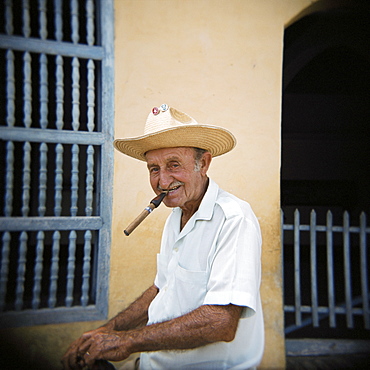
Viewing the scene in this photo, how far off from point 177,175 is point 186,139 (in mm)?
194

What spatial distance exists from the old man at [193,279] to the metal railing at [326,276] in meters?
A: 1.14

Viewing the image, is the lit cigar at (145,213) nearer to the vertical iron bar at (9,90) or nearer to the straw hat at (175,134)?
the straw hat at (175,134)

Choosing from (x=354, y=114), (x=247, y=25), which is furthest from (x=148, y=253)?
(x=354, y=114)

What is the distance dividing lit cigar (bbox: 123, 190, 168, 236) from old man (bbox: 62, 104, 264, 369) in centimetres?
7

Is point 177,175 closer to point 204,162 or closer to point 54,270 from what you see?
point 204,162

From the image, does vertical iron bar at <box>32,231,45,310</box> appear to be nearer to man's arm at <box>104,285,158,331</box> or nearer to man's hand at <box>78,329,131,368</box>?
man's arm at <box>104,285,158,331</box>

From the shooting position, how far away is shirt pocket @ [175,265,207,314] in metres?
1.44

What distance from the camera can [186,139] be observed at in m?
1.60

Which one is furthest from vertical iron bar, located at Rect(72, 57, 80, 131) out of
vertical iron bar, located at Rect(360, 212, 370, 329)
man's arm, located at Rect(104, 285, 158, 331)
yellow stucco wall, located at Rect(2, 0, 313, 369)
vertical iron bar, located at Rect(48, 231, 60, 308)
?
vertical iron bar, located at Rect(360, 212, 370, 329)

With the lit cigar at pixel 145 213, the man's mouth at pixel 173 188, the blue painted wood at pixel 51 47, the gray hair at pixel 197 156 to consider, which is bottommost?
the lit cigar at pixel 145 213

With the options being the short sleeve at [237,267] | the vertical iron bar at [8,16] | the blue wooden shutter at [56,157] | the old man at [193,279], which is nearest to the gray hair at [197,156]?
the old man at [193,279]

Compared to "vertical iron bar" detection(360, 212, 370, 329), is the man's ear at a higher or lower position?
higher

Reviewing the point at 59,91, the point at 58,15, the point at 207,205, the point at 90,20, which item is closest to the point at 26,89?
the point at 59,91

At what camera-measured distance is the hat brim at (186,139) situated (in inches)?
60.5
